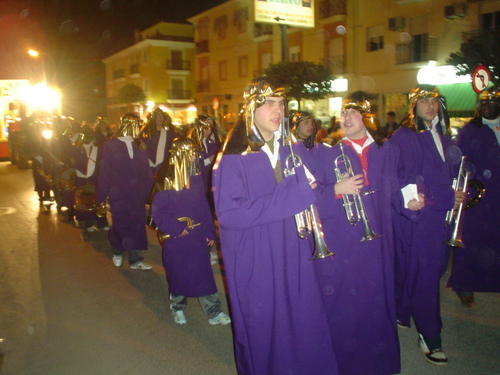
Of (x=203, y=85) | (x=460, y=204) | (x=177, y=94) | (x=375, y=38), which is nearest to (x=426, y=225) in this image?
(x=460, y=204)

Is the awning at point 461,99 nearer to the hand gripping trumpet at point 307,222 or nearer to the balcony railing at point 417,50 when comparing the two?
the balcony railing at point 417,50

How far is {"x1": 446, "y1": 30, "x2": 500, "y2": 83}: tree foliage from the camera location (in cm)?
1054

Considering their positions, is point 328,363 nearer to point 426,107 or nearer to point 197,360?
point 197,360

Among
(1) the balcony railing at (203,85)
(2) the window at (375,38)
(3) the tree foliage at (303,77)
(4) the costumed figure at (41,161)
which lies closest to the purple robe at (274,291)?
(4) the costumed figure at (41,161)

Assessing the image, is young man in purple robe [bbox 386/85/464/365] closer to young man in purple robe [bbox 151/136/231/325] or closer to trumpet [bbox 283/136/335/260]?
trumpet [bbox 283/136/335/260]

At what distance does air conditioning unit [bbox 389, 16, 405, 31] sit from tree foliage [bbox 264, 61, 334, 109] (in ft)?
16.4

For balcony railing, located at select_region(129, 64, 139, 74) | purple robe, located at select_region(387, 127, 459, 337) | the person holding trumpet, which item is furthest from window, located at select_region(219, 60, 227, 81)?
the person holding trumpet

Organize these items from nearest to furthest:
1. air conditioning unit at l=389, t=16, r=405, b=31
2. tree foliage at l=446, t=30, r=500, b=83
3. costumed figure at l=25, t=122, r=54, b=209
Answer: tree foliage at l=446, t=30, r=500, b=83 → costumed figure at l=25, t=122, r=54, b=209 → air conditioning unit at l=389, t=16, r=405, b=31

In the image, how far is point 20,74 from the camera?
25.2 metres

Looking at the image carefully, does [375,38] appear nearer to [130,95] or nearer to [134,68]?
[130,95]

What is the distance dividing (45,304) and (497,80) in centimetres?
1064

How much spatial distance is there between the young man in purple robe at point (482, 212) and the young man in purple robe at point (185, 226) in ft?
8.99

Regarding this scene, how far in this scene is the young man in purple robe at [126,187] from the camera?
671 centimetres

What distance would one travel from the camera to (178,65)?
155 feet
